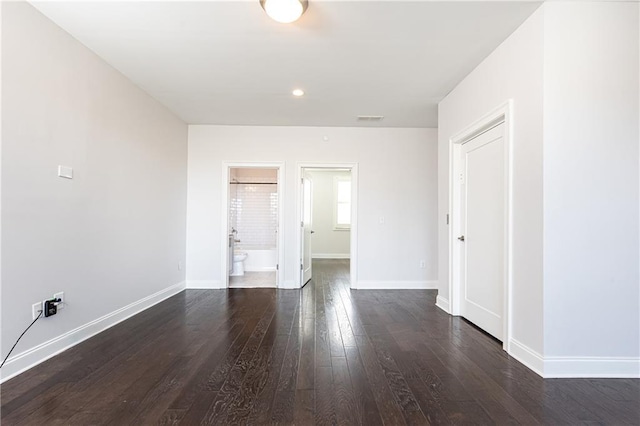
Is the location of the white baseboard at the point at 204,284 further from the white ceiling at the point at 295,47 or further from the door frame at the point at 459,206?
the door frame at the point at 459,206

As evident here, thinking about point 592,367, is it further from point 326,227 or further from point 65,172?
point 326,227

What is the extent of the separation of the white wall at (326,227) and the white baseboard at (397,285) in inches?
147

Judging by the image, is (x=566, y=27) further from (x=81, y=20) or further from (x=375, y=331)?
(x=81, y=20)

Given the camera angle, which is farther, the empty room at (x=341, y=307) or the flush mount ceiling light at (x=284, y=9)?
the flush mount ceiling light at (x=284, y=9)

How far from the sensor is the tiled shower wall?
23.5 feet

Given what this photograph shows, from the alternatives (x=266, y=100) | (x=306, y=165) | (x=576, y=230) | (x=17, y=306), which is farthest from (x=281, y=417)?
(x=306, y=165)

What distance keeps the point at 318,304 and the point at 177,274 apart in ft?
6.83

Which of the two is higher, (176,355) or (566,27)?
(566,27)

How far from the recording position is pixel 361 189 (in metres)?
4.88

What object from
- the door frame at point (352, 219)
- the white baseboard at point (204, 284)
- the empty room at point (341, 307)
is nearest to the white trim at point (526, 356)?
the empty room at point (341, 307)

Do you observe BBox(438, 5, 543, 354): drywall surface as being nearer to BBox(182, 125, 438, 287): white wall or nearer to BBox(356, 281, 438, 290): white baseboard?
BBox(182, 125, 438, 287): white wall

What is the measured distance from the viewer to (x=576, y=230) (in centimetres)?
205

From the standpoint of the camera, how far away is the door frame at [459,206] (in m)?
2.39

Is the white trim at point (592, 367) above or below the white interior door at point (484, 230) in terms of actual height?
below
